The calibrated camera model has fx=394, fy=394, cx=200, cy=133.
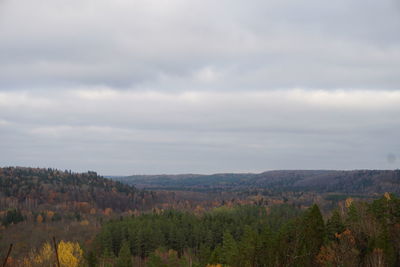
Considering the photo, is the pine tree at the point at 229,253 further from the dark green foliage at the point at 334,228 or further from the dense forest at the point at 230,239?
the dark green foliage at the point at 334,228

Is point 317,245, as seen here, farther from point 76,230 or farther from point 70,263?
point 76,230

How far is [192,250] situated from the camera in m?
136

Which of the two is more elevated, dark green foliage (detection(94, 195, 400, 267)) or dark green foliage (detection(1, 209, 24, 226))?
dark green foliage (detection(94, 195, 400, 267))

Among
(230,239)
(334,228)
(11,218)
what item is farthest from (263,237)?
(11,218)

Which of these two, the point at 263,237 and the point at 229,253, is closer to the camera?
the point at 263,237

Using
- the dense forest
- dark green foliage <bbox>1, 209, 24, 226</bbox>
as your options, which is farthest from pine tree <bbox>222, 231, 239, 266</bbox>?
dark green foliage <bbox>1, 209, 24, 226</bbox>

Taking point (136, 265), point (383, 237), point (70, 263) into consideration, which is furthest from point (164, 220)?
point (383, 237)

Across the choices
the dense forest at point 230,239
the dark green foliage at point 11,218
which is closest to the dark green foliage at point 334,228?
the dense forest at point 230,239

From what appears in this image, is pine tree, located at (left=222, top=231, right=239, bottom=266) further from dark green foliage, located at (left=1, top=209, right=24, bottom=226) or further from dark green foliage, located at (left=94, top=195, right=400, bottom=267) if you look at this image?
dark green foliage, located at (left=1, top=209, right=24, bottom=226)

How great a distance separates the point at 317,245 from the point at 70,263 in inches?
3152

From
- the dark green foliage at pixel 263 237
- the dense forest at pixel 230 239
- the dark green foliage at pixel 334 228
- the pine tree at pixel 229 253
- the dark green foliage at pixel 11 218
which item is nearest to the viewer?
the dark green foliage at pixel 263 237

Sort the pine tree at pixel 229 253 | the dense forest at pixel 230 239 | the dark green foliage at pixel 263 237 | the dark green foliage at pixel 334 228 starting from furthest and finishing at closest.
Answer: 1. the dark green foliage at pixel 334 228
2. the pine tree at pixel 229 253
3. the dense forest at pixel 230 239
4. the dark green foliage at pixel 263 237

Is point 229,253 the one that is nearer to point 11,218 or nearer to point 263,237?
point 263,237

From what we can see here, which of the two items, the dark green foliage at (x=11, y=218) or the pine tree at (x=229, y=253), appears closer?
the pine tree at (x=229, y=253)
